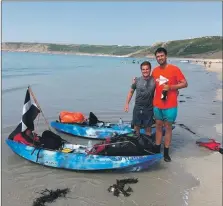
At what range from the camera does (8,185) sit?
6.84 metres

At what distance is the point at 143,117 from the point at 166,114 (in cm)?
80

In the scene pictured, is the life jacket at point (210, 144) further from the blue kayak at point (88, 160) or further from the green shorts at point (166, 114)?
the blue kayak at point (88, 160)

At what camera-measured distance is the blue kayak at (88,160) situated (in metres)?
7.20

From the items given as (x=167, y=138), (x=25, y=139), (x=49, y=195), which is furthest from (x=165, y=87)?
(x=25, y=139)

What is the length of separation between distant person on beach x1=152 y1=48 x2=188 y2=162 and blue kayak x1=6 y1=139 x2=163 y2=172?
0.59 m

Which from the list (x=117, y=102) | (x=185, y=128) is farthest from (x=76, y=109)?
(x=185, y=128)

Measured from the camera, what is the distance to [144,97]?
311 inches

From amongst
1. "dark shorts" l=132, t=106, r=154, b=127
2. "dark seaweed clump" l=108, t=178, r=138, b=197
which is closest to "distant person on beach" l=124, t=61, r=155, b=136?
"dark shorts" l=132, t=106, r=154, b=127

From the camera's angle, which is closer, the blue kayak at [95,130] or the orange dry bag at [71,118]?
the blue kayak at [95,130]

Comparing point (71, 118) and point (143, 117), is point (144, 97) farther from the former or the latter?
point (71, 118)

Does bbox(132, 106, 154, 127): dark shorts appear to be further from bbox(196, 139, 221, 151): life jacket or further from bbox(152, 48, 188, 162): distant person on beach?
bbox(196, 139, 221, 151): life jacket

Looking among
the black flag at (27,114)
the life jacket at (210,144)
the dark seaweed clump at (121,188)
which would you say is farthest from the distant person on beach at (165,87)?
the black flag at (27,114)

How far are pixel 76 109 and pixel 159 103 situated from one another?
8.88 metres

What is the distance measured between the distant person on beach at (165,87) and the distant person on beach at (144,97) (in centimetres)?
23
